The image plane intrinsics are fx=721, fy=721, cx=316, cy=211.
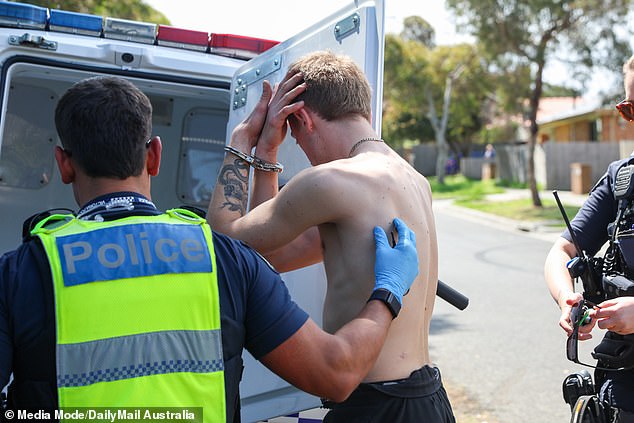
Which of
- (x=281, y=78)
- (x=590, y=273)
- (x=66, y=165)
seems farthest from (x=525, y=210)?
(x=66, y=165)

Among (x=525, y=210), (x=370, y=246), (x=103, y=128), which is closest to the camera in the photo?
(x=103, y=128)

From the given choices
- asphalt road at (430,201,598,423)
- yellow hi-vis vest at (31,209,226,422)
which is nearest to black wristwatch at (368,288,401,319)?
yellow hi-vis vest at (31,209,226,422)

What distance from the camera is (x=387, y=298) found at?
1.87 metres

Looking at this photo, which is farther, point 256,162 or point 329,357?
point 256,162

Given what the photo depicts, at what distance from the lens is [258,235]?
7.27ft

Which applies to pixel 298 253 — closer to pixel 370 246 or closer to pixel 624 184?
pixel 370 246

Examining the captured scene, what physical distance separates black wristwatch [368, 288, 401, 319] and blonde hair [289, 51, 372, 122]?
671 millimetres

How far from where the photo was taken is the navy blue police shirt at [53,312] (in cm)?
157

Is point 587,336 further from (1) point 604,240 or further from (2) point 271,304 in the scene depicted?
(2) point 271,304

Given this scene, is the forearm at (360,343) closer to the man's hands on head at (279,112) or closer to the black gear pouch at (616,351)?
the man's hands on head at (279,112)

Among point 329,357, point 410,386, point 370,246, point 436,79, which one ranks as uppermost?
point 436,79

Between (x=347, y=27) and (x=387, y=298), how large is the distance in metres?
1.04

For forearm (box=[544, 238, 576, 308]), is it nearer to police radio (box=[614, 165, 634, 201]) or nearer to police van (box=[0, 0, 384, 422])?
police radio (box=[614, 165, 634, 201])

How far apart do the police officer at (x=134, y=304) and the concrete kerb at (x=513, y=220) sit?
13992mm
